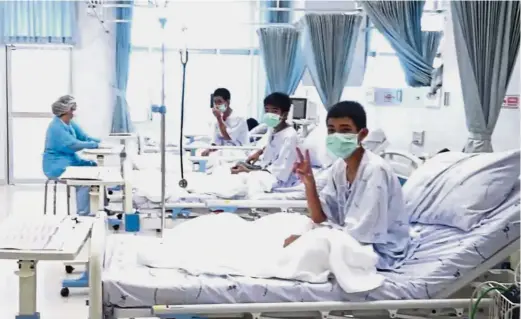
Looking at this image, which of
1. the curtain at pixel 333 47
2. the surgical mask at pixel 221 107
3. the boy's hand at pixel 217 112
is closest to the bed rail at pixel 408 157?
the curtain at pixel 333 47

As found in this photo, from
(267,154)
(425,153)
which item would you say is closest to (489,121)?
(425,153)

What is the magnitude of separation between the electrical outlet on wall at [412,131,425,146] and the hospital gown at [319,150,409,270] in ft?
7.20

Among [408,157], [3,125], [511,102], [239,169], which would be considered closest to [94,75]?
[3,125]

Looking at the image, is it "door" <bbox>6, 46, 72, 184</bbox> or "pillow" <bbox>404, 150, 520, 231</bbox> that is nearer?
"pillow" <bbox>404, 150, 520, 231</bbox>

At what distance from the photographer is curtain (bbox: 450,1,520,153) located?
337 cm

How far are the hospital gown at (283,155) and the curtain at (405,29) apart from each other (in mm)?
1064

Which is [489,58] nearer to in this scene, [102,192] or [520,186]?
[520,186]

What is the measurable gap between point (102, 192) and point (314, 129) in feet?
7.44

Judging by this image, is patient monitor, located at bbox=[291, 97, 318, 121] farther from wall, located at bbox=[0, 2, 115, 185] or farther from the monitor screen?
wall, located at bbox=[0, 2, 115, 185]

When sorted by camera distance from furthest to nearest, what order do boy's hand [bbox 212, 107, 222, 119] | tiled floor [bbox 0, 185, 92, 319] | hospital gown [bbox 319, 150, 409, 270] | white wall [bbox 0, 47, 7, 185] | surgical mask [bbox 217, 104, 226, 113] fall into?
white wall [bbox 0, 47, 7, 185] → boy's hand [bbox 212, 107, 222, 119] → surgical mask [bbox 217, 104, 226, 113] → tiled floor [bbox 0, 185, 92, 319] → hospital gown [bbox 319, 150, 409, 270]

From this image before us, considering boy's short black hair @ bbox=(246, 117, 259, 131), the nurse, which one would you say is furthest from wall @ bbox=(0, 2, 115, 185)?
the nurse

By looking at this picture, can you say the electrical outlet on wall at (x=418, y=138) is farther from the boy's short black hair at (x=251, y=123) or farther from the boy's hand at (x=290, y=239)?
the boy's short black hair at (x=251, y=123)

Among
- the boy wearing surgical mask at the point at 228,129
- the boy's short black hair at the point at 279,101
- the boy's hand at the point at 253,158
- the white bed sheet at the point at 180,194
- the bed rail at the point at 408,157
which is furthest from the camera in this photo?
the boy wearing surgical mask at the point at 228,129

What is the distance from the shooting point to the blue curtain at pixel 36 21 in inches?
328
